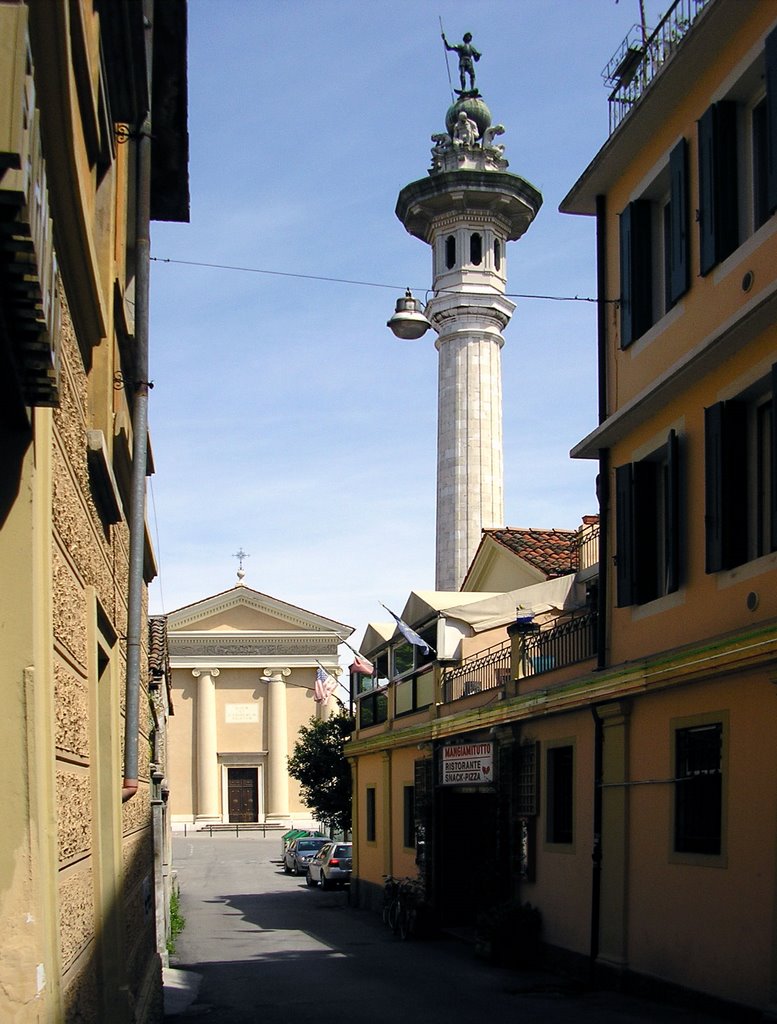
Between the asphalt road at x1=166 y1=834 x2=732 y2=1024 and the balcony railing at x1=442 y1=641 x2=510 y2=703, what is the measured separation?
166 inches

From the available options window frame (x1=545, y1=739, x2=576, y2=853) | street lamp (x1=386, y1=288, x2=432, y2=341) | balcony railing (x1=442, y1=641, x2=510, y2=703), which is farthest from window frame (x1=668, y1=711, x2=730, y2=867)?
street lamp (x1=386, y1=288, x2=432, y2=341)

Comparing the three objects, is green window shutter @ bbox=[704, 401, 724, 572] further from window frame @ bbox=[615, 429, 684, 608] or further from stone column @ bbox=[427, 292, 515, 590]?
stone column @ bbox=[427, 292, 515, 590]

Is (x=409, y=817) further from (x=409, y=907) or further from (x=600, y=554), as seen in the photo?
(x=600, y=554)

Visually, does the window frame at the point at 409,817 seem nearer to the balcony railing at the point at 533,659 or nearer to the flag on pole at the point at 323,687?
the balcony railing at the point at 533,659

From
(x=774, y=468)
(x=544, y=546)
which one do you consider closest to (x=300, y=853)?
(x=544, y=546)

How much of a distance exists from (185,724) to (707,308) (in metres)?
66.9

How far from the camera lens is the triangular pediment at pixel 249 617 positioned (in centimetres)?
7881

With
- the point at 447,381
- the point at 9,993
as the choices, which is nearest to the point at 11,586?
the point at 9,993

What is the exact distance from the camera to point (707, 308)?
14.3m

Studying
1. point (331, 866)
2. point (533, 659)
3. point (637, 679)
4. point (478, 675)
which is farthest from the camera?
point (331, 866)

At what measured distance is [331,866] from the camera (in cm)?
4072

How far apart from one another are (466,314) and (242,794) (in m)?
34.4

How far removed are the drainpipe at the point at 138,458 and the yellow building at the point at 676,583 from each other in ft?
17.7

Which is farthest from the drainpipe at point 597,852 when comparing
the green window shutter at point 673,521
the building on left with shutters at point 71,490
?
the building on left with shutters at point 71,490
